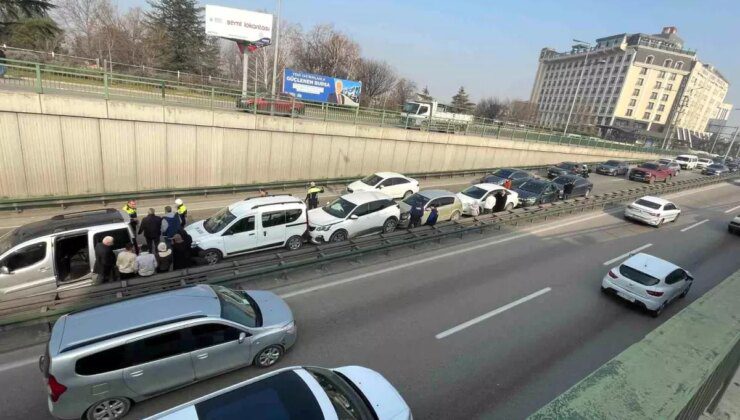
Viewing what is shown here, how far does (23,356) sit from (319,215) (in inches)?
324

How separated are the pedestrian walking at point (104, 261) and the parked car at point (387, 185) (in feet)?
37.8

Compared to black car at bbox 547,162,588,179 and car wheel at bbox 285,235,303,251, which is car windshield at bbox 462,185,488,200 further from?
black car at bbox 547,162,588,179

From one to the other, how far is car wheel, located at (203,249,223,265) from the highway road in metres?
2.67

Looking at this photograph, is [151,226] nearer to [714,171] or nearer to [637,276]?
[637,276]

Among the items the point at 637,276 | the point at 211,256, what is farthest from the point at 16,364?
the point at 637,276

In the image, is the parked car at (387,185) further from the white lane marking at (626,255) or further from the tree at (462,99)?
the tree at (462,99)

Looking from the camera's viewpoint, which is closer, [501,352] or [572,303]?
[501,352]

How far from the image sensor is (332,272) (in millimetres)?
10852

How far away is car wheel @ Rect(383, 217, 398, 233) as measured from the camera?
14289mm

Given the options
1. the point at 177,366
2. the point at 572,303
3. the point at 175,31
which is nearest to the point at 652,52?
the point at 175,31

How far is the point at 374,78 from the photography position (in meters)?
60.5

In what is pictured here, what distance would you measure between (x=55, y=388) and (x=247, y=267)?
16.0 feet

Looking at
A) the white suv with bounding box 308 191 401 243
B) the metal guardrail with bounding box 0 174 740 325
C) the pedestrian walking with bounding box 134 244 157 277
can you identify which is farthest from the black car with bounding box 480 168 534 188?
the pedestrian walking with bounding box 134 244 157 277

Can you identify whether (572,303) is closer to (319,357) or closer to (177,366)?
(319,357)
